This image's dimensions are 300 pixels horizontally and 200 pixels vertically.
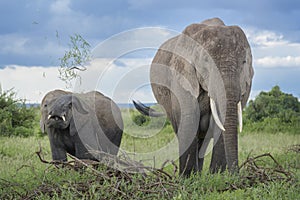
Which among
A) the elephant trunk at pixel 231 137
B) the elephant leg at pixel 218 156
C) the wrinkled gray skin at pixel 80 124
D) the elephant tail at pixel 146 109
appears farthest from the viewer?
the elephant tail at pixel 146 109

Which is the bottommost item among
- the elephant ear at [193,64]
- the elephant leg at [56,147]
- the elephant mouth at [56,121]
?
the elephant leg at [56,147]

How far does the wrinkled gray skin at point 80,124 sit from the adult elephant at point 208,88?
1.20m

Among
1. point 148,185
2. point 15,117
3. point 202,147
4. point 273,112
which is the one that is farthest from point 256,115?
point 148,185

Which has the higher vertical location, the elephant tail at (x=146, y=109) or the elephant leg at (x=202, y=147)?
the elephant tail at (x=146, y=109)

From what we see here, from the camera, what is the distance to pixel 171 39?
342 inches

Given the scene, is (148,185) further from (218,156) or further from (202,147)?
(202,147)

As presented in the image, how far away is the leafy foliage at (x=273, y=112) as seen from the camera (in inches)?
642

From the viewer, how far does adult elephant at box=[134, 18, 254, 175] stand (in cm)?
637

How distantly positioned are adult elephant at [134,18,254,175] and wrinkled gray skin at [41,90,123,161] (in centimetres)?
120

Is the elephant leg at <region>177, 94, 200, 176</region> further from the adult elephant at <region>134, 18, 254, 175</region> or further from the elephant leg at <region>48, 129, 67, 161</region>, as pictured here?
the elephant leg at <region>48, 129, 67, 161</region>

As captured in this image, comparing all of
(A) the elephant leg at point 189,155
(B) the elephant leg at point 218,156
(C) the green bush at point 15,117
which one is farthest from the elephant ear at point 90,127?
(C) the green bush at point 15,117

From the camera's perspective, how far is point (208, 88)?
6.60 m

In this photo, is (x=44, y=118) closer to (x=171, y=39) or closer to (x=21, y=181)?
(x=21, y=181)

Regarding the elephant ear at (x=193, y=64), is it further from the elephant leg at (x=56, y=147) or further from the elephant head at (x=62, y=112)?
the elephant leg at (x=56, y=147)
